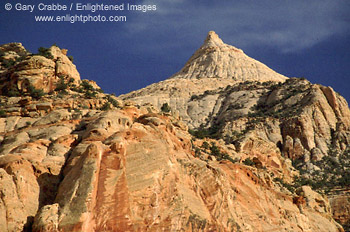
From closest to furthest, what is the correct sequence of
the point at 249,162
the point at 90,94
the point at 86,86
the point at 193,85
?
1. the point at 90,94
2. the point at 86,86
3. the point at 249,162
4. the point at 193,85

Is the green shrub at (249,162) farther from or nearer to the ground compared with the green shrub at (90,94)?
nearer to the ground

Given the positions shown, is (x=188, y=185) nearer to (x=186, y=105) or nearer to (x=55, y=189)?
(x=55, y=189)

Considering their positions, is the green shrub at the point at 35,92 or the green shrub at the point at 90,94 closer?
the green shrub at the point at 35,92

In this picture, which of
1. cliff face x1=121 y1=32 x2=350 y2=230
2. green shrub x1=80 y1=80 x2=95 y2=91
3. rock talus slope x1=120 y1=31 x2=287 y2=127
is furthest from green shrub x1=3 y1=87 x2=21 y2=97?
rock talus slope x1=120 y1=31 x2=287 y2=127

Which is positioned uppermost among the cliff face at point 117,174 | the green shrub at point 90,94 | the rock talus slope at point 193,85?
the rock talus slope at point 193,85

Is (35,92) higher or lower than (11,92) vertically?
lower

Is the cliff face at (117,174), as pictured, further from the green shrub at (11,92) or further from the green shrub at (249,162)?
the green shrub at (249,162)

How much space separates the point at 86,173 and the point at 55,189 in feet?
12.9

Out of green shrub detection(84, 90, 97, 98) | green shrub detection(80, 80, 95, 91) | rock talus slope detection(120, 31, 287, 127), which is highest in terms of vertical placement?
rock talus slope detection(120, 31, 287, 127)

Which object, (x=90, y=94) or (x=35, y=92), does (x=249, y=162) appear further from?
(x=35, y=92)

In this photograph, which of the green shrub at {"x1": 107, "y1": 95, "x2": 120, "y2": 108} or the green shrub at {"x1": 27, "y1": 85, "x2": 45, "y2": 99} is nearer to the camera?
the green shrub at {"x1": 27, "y1": 85, "x2": 45, "y2": 99}

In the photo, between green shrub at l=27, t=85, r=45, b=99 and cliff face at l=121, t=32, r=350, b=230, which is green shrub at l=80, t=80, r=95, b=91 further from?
cliff face at l=121, t=32, r=350, b=230

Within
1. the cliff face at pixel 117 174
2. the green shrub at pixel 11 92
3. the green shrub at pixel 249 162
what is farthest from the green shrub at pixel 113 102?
the green shrub at pixel 249 162

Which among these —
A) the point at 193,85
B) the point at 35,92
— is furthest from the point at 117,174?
the point at 193,85
